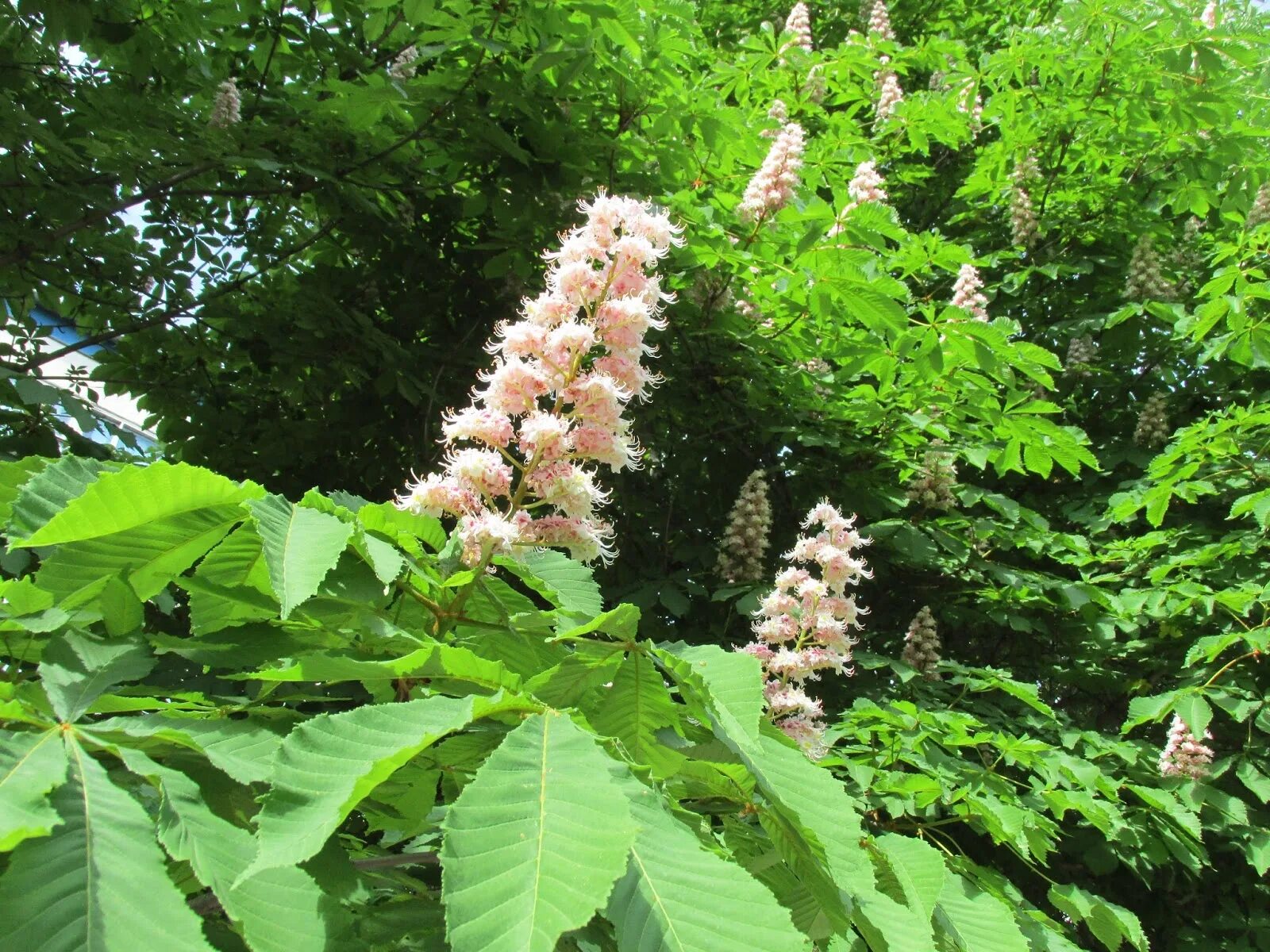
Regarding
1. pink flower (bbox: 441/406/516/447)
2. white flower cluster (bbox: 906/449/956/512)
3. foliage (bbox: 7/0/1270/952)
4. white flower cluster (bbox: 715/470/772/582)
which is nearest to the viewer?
foliage (bbox: 7/0/1270/952)

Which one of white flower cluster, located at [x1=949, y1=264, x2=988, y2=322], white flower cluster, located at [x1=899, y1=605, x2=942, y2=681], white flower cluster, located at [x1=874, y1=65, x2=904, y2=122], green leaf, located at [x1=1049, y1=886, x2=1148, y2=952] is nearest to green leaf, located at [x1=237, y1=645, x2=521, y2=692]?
green leaf, located at [x1=1049, y1=886, x2=1148, y2=952]

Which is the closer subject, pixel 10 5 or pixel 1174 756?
pixel 10 5

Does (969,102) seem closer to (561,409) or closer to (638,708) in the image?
(561,409)

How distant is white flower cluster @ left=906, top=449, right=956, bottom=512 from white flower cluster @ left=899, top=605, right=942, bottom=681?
2.21 feet

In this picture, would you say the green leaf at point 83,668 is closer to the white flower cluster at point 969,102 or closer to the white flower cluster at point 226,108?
the white flower cluster at point 226,108

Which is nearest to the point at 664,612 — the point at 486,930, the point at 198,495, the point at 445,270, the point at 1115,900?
the point at 445,270

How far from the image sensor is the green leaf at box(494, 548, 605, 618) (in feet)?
4.30

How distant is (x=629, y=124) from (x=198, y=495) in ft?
10.1

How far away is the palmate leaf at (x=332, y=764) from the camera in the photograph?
61 centimetres

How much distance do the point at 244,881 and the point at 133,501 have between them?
399mm

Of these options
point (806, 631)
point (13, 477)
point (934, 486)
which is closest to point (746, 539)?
point (934, 486)

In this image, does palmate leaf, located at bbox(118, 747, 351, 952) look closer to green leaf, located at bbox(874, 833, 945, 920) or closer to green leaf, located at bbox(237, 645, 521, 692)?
green leaf, located at bbox(237, 645, 521, 692)

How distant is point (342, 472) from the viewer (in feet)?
13.0

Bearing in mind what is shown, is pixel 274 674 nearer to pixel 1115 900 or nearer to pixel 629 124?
pixel 629 124
